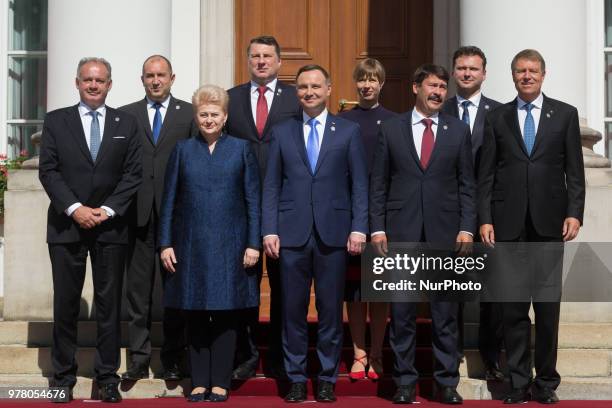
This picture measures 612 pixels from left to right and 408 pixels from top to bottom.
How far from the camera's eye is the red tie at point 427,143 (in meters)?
8.09

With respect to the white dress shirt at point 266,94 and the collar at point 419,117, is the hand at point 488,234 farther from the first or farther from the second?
the white dress shirt at point 266,94

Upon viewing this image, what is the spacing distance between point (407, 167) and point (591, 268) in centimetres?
195

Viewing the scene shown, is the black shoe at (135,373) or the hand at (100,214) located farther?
the black shoe at (135,373)

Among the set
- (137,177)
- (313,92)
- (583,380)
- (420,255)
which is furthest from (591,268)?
(137,177)

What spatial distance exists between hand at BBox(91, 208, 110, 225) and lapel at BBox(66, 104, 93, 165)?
1.06ft

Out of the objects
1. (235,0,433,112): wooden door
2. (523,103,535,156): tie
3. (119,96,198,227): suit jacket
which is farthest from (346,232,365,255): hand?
(235,0,433,112): wooden door

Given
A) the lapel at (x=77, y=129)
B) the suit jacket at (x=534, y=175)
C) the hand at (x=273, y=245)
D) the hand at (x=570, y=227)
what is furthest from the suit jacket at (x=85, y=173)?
the hand at (x=570, y=227)

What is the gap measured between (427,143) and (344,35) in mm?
3138

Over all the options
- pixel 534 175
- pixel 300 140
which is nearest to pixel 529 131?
pixel 534 175

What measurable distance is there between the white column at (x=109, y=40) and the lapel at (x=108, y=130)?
4.58ft

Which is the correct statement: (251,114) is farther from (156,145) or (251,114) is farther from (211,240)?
(211,240)

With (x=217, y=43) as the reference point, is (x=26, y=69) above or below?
below

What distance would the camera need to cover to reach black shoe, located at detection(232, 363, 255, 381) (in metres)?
8.40

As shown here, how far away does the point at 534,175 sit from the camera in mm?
8031
